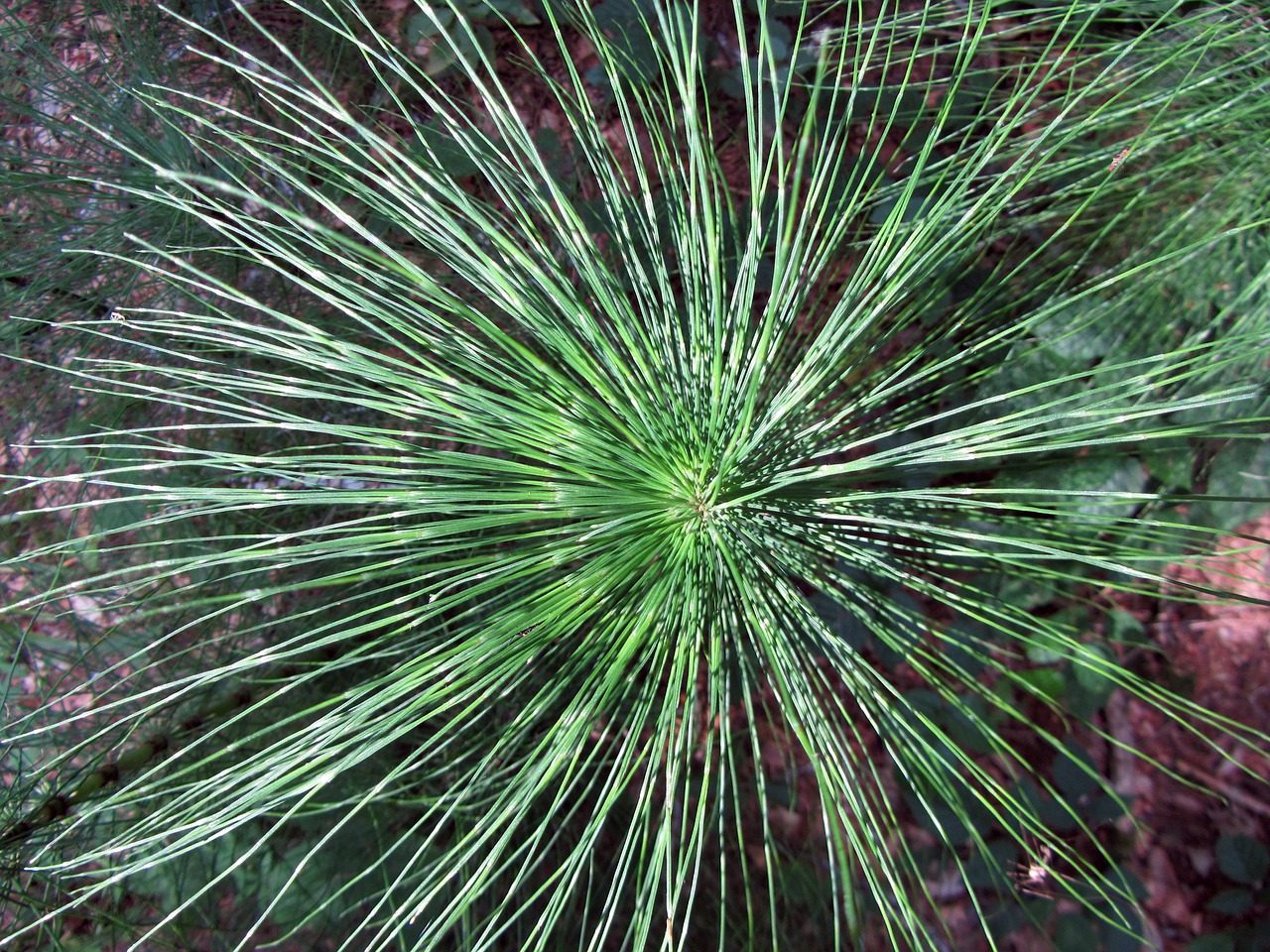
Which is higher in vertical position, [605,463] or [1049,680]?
[605,463]

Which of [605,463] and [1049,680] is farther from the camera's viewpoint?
[1049,680]

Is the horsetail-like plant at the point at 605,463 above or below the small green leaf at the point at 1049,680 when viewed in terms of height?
above

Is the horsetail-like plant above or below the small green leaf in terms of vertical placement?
above

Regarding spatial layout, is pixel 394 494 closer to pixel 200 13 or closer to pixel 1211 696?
pixel 200 13

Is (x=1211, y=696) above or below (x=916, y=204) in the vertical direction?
below

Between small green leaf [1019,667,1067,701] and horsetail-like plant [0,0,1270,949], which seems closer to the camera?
horsetail-like plant [0,0,1270,949]

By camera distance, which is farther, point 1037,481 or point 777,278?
point 1037,481

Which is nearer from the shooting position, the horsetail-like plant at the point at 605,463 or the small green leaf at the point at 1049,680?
the horsetail-like plant at the point at 605,463

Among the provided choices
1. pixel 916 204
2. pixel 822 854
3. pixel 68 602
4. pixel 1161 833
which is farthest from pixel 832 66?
pixel 1161 833
